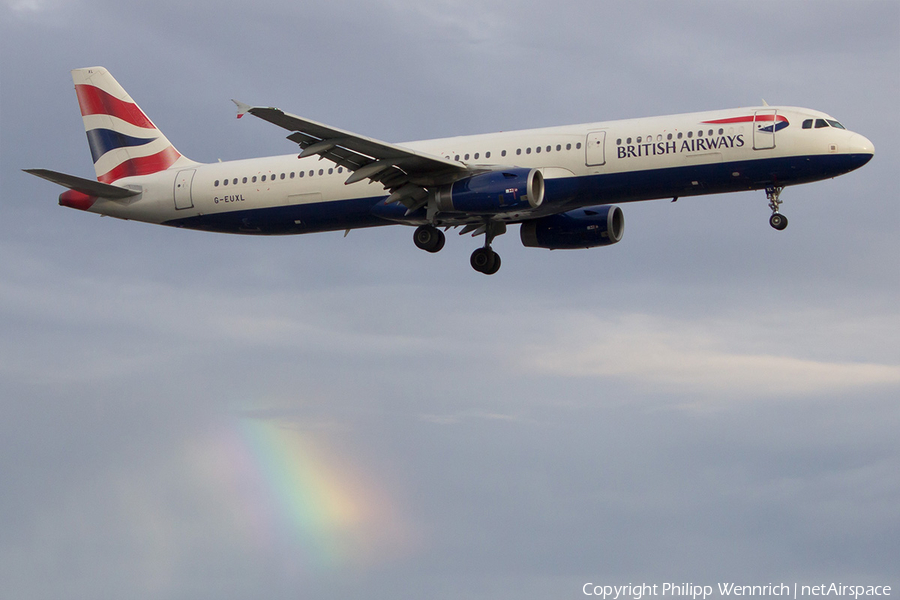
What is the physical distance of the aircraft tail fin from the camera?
1863 inches

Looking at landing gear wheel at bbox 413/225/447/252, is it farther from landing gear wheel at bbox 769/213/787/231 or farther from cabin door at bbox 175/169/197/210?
landing gear wheel at bbox 769/213/787/231

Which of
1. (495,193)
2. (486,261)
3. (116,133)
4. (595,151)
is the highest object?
(116,133)

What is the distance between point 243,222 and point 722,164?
1832 centimetres

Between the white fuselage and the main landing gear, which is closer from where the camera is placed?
the white fuselage

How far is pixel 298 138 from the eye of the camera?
Result: 36500 millimetres

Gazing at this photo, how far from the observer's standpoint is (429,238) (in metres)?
42.4

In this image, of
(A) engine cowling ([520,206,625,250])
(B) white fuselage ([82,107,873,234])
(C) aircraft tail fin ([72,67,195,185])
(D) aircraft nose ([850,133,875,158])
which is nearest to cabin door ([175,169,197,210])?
(B) white fuselage ([82,107,873,234])

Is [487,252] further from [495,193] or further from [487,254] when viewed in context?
[495,193]

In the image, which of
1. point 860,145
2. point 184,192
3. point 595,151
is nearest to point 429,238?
point 595,151

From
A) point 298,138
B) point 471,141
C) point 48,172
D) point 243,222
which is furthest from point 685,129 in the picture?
point 48,172

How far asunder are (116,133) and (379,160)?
50.7 feet

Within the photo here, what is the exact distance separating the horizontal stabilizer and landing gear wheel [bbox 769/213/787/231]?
2466 centimetres

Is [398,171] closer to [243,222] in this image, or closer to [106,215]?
[243,222]

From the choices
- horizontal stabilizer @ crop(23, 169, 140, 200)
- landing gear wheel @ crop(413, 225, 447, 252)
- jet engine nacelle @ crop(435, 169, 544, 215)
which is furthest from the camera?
landing gear wheel @ crop(413, 225, 447, 252)
